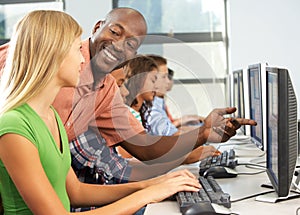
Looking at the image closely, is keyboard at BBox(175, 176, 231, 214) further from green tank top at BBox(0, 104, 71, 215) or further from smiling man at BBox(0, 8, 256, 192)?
smiling man at BBox(0, 8, 256, 192)

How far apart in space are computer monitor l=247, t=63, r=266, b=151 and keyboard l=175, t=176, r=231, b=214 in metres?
0.54

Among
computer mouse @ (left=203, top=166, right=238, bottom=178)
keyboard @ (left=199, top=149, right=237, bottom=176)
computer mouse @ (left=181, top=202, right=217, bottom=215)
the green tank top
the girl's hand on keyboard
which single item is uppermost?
the green tank top

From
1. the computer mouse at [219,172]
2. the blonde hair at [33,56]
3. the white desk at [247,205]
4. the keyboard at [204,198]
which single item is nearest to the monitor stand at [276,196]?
the white desk at [247,205]

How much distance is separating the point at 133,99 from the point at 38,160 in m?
2.04

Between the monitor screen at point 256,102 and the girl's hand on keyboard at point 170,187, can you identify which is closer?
the girl's hand on keyboard at point 170,187

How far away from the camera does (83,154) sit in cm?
204

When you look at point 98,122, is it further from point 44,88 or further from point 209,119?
point 44,88

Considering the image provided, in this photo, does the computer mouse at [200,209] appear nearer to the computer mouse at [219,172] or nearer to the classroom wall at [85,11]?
the computer mouse at [219,172]

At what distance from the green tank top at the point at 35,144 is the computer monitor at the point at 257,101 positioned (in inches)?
31.2

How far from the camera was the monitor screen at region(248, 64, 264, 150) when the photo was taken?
6.82 ft

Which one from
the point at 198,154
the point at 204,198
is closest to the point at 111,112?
the point at 198,154

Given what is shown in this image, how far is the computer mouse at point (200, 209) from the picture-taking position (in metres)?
1.30

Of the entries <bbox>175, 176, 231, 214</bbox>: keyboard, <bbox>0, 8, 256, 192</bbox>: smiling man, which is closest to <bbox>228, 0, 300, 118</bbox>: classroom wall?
<bbox>0, 8, 256, 192</bbox>: smiling man

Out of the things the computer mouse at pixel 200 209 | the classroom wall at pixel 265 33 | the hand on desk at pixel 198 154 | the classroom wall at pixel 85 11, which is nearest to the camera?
the computer mouse at pixel 200 209
